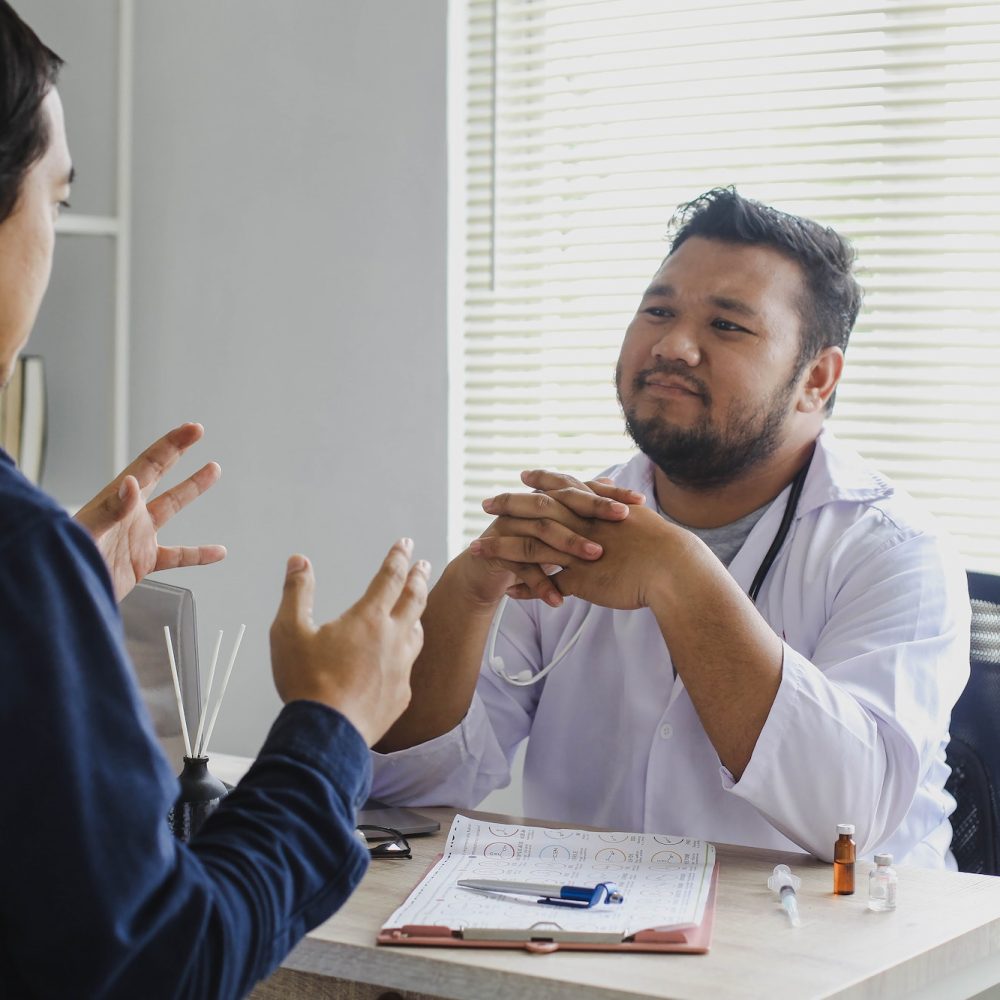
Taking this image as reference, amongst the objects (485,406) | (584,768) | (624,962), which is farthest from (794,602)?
(485,406)

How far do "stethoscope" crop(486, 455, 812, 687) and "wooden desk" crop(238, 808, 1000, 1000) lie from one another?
516 millimetres

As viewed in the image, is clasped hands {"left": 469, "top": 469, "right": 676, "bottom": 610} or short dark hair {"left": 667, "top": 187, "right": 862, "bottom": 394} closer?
clasped hands {"left": 469, "top": 469, "right": 676, "bottom": 610}

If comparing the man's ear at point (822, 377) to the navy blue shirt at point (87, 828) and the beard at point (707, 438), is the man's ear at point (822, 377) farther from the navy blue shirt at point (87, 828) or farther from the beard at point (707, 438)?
the navy blue shirt at point (87, 828)

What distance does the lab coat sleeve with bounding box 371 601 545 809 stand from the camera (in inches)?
68.4

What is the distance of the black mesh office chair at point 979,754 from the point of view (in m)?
1.82

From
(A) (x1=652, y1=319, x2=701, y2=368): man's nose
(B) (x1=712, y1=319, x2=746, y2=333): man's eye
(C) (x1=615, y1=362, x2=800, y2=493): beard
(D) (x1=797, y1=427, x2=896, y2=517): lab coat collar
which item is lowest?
(D) (x1=797, y1=427, x2=896, y2=517): lab coat collar

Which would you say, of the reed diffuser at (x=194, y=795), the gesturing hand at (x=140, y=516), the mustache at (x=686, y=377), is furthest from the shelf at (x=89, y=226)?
the reed diffuser at (x=194, y=795)

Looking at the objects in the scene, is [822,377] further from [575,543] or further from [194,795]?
[194,795]

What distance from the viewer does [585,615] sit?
78.7 inches

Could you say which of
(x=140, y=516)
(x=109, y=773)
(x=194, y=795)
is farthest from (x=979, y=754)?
(x=109, y=773)

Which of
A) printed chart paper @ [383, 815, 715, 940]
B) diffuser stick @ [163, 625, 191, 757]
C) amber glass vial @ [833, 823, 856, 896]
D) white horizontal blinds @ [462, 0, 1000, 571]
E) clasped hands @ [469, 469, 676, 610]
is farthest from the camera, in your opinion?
white horizontal blinds @ [462, 0, 1000, 571]

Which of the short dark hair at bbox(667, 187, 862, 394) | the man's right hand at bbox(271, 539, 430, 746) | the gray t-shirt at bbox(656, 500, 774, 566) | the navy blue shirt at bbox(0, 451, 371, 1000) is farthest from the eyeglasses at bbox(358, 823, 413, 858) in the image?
the short dark hair at bbox(667, 187, 862, 394)

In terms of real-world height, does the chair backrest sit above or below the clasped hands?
below

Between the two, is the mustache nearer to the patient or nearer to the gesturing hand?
the gesturing hand
